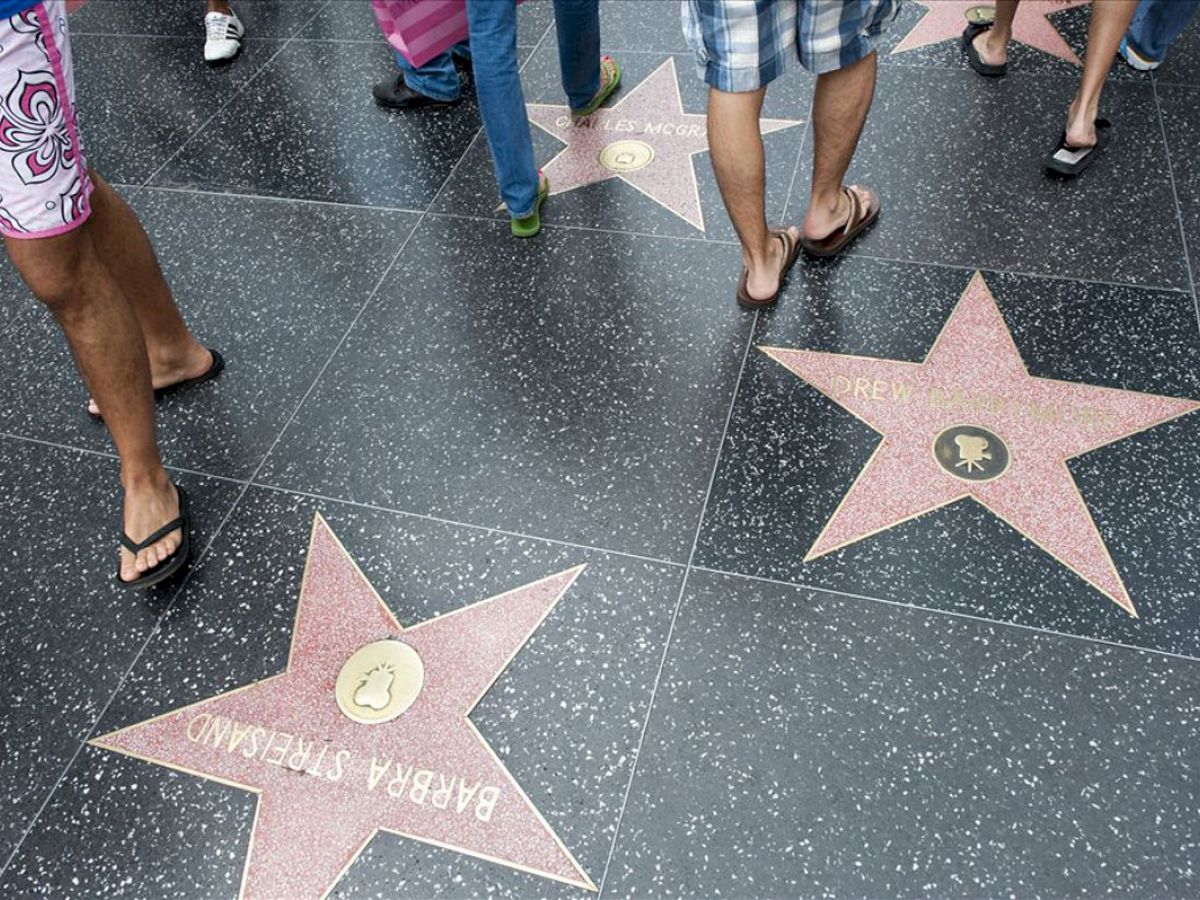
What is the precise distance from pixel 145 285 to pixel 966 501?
1510mm

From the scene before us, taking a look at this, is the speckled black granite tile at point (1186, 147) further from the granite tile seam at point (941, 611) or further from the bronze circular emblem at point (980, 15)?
the granite tile seam at point (941, 611)

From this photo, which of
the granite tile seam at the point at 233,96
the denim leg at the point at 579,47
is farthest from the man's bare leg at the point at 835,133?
the granite tile seam at the point at 233,96

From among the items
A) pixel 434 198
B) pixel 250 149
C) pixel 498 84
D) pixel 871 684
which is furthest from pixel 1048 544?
pixel 250 149

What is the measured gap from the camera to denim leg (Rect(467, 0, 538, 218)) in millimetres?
1929

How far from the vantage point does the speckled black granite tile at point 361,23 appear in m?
2.93

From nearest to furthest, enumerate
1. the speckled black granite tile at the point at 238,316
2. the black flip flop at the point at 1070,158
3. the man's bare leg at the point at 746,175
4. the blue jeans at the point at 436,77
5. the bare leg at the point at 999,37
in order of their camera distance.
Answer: the man's bare leg at the point at 746,175
the speckled black granite tile at the point at 238,316
the black flip flop at the point at 1070,158
the bare leg at the point at 999,37
the blue jeans at the point at 436,77

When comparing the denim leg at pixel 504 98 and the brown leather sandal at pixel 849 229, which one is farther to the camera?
the brown leather sandal at pixel 849 229

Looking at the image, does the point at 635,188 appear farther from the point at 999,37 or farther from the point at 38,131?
the point at 38,131

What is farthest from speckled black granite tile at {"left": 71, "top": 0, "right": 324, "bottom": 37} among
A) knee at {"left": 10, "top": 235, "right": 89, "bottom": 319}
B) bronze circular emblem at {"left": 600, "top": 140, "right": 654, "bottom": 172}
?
knee at {"left": 10, "top": 235, "right": 89, "bottom": 319}

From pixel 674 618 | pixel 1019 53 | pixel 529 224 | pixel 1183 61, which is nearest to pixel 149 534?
pixel 674 618

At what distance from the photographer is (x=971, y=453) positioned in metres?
1.67

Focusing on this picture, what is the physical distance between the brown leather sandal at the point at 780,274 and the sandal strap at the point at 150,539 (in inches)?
45.5

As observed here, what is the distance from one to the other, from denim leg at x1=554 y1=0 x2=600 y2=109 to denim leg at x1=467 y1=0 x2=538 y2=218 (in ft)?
1.07

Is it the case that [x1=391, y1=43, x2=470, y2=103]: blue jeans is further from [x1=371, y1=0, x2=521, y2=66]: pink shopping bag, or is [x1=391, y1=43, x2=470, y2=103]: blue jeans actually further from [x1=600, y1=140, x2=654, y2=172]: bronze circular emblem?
[x1=600, y1=140, x2=654, y2=172]: bronze circular emblem
